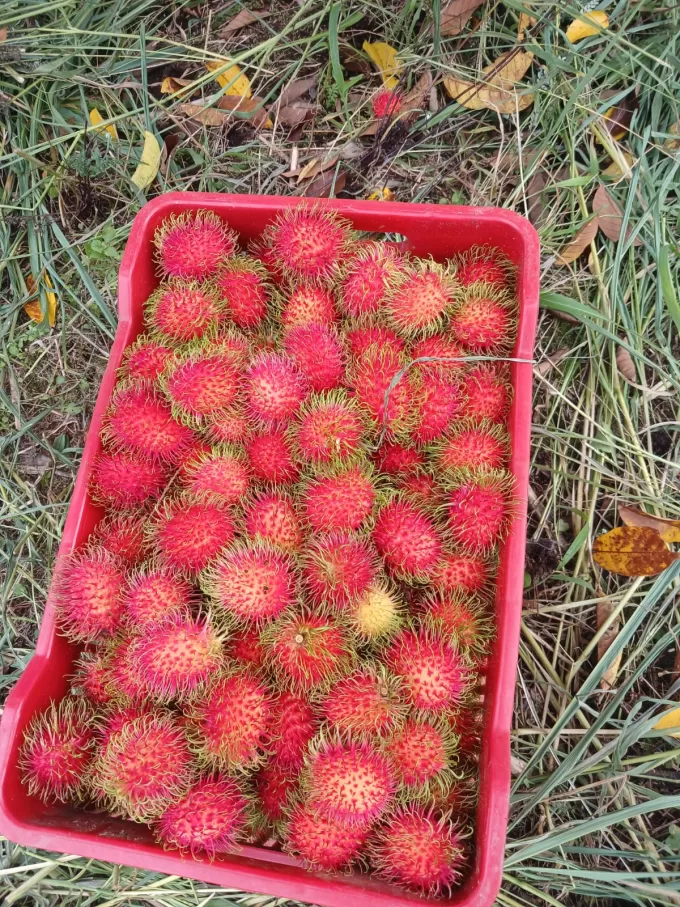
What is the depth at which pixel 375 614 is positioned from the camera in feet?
3.33

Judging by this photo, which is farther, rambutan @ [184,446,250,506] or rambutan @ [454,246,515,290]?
rambutan @ [454,246,515,290]

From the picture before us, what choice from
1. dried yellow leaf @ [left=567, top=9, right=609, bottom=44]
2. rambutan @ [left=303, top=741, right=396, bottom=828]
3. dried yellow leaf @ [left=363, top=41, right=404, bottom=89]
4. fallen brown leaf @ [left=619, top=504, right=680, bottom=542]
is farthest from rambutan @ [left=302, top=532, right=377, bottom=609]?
dried yellow leaf @ [left=567, top=9, right=609, bottom=44]

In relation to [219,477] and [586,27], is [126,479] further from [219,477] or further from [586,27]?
[586,27]

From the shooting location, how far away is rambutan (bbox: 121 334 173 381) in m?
1.21

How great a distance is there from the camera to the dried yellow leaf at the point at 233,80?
1656mm

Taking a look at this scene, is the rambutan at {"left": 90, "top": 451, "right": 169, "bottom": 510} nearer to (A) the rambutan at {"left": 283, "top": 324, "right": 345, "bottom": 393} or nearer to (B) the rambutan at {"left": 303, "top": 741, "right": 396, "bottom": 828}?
(A) the rambutan at {"left": 283, "top": 324, "right": 345, "bottom": 393}

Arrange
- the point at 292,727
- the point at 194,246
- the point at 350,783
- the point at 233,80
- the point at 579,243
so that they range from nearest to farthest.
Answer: the point at 350,783 → the point at 292,727 → the point at 194,246 → the point at 579,243 → the point at 233,80

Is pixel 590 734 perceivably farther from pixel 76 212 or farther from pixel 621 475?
pixel 76 212

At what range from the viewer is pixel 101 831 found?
1.08 metres

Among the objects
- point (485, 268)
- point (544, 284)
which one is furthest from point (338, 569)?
point (544, 284)

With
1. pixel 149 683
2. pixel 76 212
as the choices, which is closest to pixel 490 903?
pixel 149 683

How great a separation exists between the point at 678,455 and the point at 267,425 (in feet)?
3.12

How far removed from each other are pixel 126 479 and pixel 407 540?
499 millimetres

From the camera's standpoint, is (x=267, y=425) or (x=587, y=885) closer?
(x=267, y=425)
